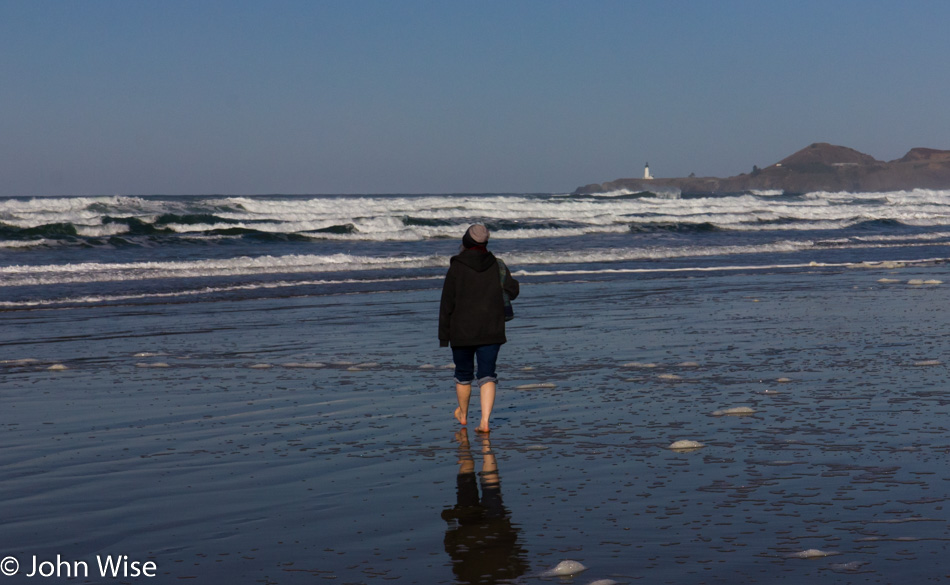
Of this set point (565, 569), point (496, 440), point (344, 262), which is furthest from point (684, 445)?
point (344, 262)

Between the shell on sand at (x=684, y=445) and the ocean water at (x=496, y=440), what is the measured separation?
8 cm

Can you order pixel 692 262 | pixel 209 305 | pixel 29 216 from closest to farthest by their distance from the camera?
pixel 209 305 < pixel 692 262 < pixel 29 216

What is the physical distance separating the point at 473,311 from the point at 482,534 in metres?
2.67

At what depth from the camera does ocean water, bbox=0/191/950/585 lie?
443 centimetres

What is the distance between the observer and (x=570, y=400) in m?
8.00

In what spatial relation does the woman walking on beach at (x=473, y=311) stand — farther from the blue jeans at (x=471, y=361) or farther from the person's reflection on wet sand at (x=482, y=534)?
the person's reflection on wet sand at (x=482, y=534)

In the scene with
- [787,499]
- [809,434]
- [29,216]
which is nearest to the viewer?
[787,499]

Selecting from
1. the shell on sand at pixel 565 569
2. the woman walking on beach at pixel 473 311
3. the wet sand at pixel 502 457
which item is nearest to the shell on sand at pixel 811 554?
the wet sand at pixel 502 457

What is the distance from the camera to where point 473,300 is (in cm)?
721

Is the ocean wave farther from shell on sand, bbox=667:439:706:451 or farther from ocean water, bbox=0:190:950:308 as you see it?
shell on sand, bbox=667:439:706:451

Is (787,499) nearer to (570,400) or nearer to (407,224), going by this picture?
(570,400)

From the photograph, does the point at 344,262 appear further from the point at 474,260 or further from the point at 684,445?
the point at 684,445

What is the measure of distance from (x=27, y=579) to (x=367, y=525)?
147 centimetres

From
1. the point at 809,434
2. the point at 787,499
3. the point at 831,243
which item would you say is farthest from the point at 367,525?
the point at 831,243
